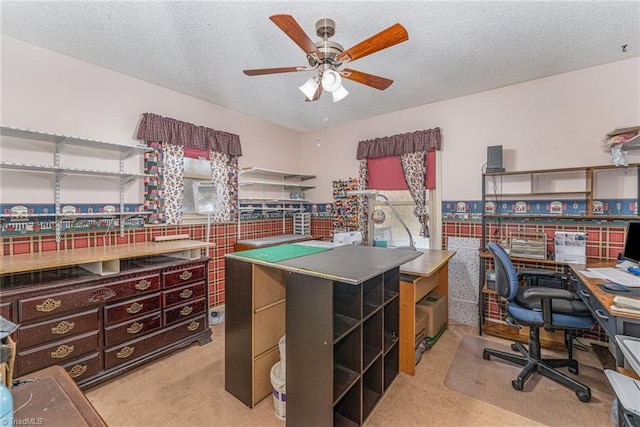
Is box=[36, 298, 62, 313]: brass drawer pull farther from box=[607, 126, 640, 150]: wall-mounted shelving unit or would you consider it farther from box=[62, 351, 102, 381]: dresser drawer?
box=[607, 126, 640, 150]: wall-mounted shelving unit

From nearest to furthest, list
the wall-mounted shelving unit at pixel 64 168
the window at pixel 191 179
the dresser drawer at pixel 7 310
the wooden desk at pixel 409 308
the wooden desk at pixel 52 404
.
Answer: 1. the wooden desk at pixel 52 404
2. the dresser drawer at pixel 7 310
3. the wall-mounted shelving unit at pixel 64 168
4. the wooden desk at pixel 409 308
5. the window at pixel 191 179

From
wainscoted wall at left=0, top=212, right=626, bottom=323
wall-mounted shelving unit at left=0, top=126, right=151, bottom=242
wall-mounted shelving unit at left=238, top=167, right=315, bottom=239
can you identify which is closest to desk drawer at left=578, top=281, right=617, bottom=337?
wainscoted wall at left=0, top=212, right=626, bottom=323

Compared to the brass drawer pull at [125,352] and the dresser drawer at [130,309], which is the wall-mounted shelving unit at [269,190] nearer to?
the dresser drawer at [130,309]

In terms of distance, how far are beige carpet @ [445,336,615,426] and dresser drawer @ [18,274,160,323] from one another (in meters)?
2.67

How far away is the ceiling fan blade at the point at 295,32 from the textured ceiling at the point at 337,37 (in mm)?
369

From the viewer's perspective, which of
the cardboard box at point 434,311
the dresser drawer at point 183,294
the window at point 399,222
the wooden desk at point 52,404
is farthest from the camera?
the window at point 399,222

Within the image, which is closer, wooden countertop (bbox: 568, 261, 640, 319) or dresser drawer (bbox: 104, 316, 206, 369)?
wooden countertop (bbox: 568, 261, 640, 319)

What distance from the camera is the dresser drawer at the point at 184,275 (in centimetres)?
262

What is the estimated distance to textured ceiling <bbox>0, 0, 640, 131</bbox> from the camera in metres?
1.94

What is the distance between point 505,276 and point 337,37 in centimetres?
236

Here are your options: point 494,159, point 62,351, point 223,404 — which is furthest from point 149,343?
point 494,159

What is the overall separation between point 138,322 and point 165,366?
0.49 meters

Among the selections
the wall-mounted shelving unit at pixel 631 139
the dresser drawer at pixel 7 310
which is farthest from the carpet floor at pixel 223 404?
the wall-mounted shelving unit at pixel 631 139

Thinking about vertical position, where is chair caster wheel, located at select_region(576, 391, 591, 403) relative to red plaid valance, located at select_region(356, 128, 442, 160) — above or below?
below
